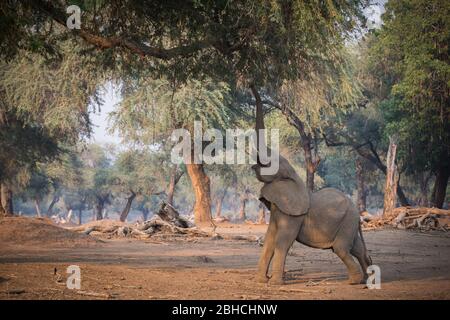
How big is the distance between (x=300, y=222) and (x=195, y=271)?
2.69 meters

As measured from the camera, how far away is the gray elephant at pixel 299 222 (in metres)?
11.3

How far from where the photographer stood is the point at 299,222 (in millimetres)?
11383

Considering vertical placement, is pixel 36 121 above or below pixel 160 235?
above

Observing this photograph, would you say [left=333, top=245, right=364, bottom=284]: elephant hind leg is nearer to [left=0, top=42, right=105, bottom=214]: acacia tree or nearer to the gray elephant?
the gray elephant

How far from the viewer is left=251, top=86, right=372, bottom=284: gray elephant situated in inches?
444

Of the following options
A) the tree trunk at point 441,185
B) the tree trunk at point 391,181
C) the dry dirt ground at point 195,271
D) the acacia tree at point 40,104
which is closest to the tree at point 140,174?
the acacia tree at point 40,104

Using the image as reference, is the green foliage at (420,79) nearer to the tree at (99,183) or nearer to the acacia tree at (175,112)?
the acacia tree at (175,112)

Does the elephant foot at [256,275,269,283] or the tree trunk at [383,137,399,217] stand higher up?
the tree trunk at [383,137,399,217]

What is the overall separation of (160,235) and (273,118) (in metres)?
19.7

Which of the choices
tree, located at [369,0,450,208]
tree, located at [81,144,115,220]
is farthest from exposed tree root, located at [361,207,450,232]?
tree, located at [81,144,115,220]

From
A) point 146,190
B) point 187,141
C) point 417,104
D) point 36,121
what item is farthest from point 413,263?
point 146,190

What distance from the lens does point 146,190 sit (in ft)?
200
